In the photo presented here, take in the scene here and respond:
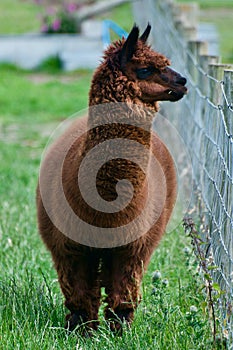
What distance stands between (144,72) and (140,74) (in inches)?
0.9

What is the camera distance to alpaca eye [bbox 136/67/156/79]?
4129mm

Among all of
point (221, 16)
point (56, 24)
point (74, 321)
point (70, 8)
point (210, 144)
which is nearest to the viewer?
point (74, 321)

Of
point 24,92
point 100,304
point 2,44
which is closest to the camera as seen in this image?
point 100,304

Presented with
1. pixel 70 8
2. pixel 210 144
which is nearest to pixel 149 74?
pixel 210 144

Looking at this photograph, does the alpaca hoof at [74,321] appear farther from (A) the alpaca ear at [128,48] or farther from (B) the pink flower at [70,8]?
(B) the pink flower at [70,8]

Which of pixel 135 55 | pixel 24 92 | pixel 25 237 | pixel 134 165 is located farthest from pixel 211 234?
pixel 24 92

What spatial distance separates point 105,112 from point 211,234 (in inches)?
39.0

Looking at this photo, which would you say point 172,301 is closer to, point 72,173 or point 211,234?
point 211,234

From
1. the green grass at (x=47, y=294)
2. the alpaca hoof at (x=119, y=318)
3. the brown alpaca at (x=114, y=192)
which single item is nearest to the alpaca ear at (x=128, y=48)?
the brown alpaca at (x=114, y=192)

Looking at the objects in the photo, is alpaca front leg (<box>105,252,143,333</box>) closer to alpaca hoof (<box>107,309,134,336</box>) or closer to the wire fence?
alpaca hoof (<box>107,309,134,336</box>)

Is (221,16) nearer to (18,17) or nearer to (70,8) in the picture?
(18,17)

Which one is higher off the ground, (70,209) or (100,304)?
(70,209)

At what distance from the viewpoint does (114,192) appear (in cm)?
407

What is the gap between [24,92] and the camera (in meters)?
13.8
